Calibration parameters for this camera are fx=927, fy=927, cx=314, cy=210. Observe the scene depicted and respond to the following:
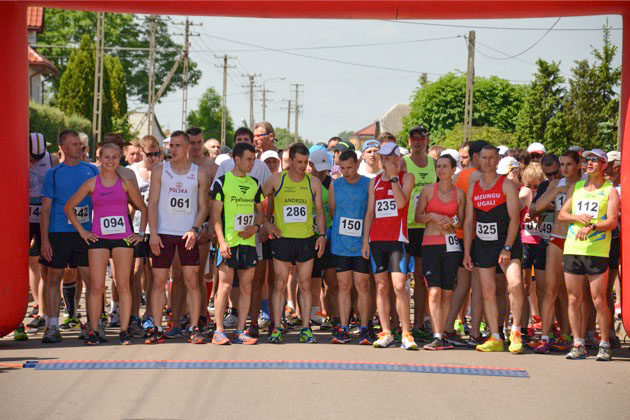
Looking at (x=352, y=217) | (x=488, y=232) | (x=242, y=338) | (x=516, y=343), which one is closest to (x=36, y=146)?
(x=242, y=338)

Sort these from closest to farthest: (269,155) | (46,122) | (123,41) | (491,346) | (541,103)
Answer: (491,346), (269,155), (46,122), (541,103), (123,41)

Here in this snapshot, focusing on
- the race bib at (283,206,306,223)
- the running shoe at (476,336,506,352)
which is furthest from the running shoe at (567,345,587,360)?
the race bib at (283,206,306,223)

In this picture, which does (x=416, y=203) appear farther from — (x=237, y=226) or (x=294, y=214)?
(x=237, y=226)

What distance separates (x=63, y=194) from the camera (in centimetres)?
956

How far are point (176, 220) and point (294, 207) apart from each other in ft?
4.05

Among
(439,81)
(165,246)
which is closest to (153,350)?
(165,246)

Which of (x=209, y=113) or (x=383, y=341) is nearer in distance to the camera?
(x=383, y=341)

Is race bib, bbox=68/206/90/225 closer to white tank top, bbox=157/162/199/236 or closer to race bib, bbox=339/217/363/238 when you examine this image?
white tank top, bbox=157/162/199/236

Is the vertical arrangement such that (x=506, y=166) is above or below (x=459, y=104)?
below

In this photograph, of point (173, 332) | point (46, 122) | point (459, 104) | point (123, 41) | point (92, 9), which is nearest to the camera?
point (92, 9)

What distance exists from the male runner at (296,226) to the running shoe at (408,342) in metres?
1.03

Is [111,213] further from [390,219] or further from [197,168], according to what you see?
[390,219]

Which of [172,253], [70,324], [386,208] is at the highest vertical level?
[386,208]

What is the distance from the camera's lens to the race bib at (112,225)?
30.0ft
